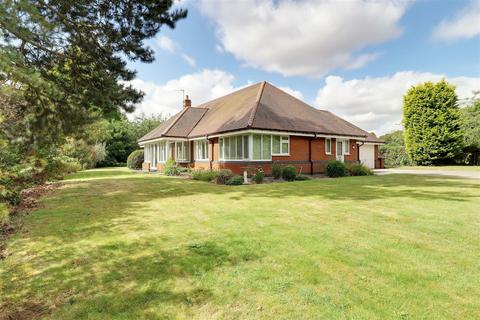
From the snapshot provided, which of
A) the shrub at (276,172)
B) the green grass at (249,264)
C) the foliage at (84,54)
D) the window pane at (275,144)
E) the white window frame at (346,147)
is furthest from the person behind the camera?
the white window frame at (346,147)

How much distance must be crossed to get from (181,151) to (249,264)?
2142 centimetres

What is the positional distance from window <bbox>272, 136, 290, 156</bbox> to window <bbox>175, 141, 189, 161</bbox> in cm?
919

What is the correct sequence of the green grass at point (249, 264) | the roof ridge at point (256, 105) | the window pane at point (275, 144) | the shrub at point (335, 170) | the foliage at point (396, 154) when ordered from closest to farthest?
the green grass at point (249, 264) → the roof ridge at point (256, 105) → the window pane at point (275, 144) → the shrub at point (335, 170) → the foliage at point (396, 154)

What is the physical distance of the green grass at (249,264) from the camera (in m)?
2.93

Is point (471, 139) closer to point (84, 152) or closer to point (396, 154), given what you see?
point (396, 154)

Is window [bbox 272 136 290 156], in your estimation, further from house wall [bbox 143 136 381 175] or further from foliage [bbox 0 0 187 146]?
foliage [bbox 0 0 187 146]

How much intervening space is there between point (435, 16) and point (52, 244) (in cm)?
1884

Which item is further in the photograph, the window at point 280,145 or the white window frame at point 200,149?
the white window frame at point 200,149

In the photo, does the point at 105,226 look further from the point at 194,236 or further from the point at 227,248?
the point at 227,248

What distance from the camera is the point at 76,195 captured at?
10586 millimetres

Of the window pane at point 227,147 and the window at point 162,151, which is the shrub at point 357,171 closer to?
the window pane at point 227,147

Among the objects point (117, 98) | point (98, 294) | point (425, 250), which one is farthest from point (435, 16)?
point (98, 294)

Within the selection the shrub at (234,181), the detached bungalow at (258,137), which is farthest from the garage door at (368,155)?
the shrub at (234,181)

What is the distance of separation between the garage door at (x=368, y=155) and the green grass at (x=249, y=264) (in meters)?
22.3
